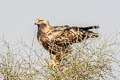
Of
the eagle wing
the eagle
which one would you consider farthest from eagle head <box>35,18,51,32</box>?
the eagle wing

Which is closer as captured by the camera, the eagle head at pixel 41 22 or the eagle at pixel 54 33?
the eagle at pixel 54 33

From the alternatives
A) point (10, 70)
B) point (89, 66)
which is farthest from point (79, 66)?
point (10, 70)

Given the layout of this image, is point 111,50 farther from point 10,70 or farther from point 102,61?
point 10,70

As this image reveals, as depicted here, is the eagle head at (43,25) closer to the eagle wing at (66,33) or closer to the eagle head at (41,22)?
the eagle head at (41,22)

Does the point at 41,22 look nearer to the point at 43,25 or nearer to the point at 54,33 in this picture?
the point at 43,25

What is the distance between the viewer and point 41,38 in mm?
11883

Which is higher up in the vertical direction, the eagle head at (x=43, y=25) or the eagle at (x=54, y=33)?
the eagle head at (x=43, y=25)

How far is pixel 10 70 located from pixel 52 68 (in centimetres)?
83

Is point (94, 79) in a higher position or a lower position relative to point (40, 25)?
lower

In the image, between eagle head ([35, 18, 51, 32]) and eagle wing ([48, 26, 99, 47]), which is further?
eagle head ([35, 18, 51, 32])

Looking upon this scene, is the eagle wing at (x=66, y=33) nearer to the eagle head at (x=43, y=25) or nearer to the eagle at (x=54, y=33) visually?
the eagle at (x=54, y=33)

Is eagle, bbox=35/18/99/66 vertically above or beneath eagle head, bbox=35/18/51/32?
beneath

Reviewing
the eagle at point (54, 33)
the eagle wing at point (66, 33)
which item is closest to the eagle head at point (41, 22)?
the eagle at point (54, 33)

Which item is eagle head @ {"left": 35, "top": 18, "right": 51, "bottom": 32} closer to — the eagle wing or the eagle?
the eagle
